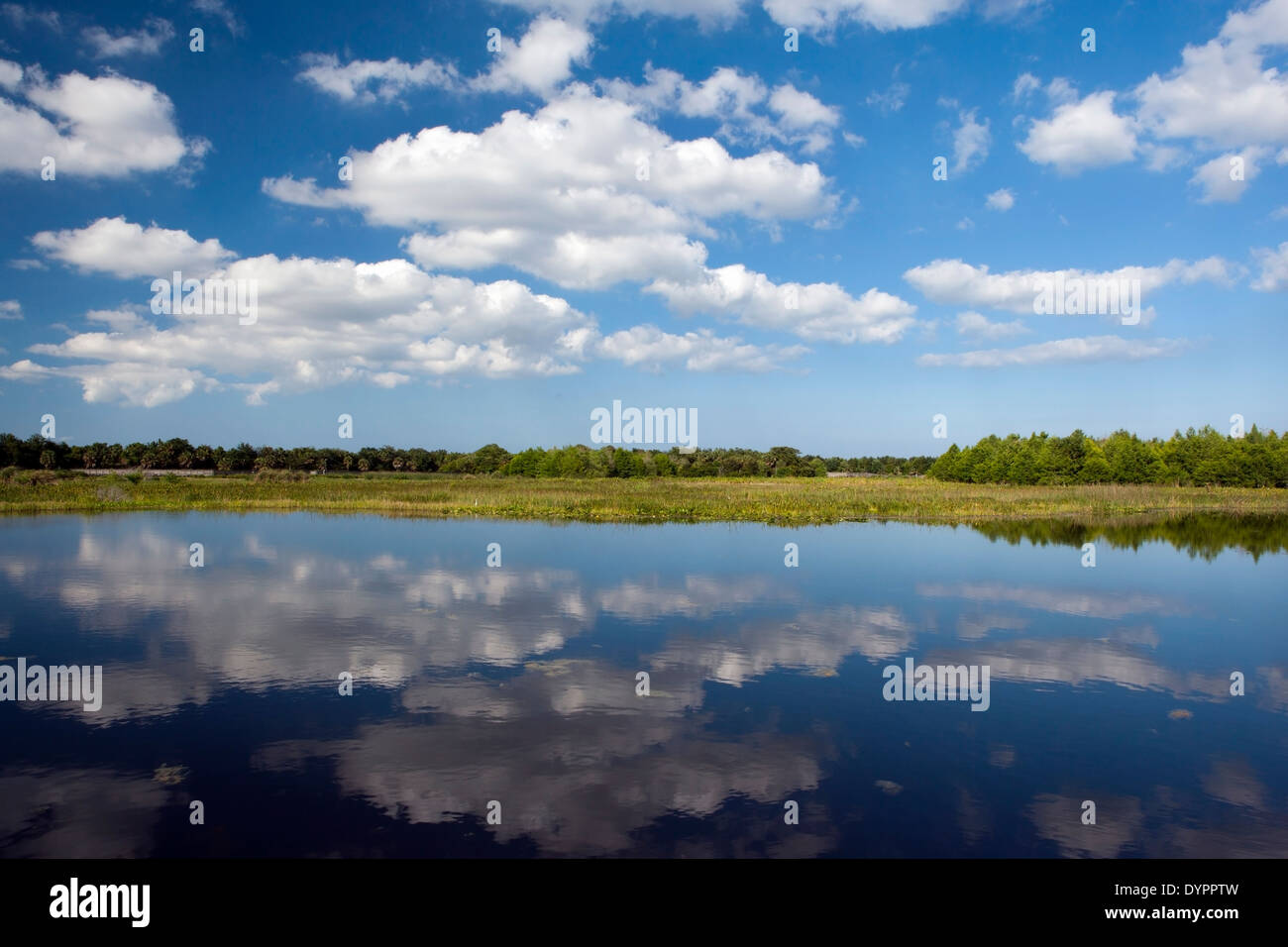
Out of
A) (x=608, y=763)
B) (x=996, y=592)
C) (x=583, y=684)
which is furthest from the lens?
(x=996, y=592)

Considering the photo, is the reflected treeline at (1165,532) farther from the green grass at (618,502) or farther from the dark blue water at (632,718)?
the dark blue water at (632,718)

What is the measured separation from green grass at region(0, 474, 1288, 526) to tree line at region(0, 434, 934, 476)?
166 ft

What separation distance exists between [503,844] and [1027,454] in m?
87.3

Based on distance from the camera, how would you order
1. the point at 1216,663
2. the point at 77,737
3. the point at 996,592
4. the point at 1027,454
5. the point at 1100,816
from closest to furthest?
1. the point at 1100,816
2. the point at 77,737
3. the point at 1216,663
4. the point at 996,592
5. the point at 1027,454

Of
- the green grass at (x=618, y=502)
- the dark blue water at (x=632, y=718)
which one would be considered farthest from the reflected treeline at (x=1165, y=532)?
the dark blue water at (x=632, y=718)

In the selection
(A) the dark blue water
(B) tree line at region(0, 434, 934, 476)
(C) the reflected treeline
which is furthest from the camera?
(B) tree line at region(0, 434, 934, 476)

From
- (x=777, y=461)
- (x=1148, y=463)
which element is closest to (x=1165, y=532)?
(x=1148, y=463)

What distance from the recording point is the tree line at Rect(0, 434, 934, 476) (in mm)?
107625

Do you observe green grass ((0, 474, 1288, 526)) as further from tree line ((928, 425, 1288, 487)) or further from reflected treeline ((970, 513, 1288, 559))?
tree line ((928, 425, 1288, 487))

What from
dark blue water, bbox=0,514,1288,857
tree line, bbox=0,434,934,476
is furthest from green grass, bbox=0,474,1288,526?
tree line, bbox=0,434,934,476

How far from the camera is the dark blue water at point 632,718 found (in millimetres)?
7500

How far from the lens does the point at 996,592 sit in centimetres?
2006
